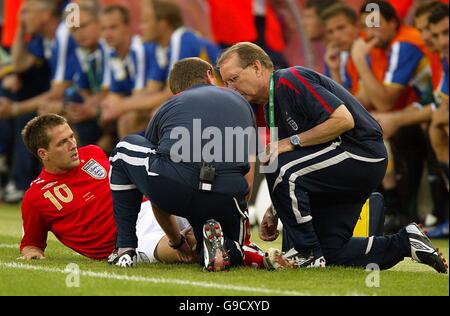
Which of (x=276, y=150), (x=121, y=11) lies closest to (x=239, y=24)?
(x=121, y=11)

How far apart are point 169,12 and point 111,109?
5.06 ft

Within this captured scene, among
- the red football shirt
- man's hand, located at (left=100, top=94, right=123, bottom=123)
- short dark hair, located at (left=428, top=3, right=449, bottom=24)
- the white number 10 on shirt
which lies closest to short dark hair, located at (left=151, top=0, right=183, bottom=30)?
man's hand, located at (left=100, top=94, right=123, bottom=123)

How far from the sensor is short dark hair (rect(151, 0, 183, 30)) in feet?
40.3

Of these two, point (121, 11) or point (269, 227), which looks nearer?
point (269, 227)

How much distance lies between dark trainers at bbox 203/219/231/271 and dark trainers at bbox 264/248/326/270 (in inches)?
10.3

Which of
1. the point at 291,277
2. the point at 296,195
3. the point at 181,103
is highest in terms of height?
the point at 181,103

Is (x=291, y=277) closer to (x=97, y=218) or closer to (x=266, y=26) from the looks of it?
(x=97, y=218)

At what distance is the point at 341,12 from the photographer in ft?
37.5

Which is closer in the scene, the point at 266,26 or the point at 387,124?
the point at 387,124

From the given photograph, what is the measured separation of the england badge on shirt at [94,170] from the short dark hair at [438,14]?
4117mm

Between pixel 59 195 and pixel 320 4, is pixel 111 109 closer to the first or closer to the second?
pixel 320 4
